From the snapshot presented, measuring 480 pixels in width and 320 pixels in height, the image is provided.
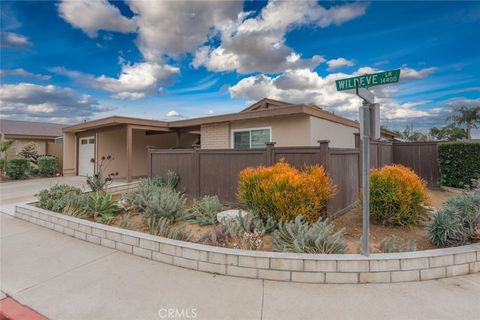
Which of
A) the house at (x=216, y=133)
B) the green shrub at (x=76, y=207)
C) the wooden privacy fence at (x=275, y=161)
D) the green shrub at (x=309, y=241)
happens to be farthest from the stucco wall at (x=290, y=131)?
the green shrub at (x=76, y=207)

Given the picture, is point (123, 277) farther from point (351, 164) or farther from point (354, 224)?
point (351, 164)

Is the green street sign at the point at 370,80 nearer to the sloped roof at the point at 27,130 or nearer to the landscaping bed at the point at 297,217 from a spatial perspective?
the landscaping bed at the point at 297,217

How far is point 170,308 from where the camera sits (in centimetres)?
258

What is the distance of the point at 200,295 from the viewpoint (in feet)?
9.20

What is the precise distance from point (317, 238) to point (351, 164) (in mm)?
3229

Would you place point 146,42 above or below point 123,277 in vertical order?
above

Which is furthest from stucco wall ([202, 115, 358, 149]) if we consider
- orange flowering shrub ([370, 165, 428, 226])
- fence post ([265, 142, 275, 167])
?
orange flowering shrub ([370, 165, 428, 226])

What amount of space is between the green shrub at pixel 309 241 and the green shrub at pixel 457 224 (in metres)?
1.52

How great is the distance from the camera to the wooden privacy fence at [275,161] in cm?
536

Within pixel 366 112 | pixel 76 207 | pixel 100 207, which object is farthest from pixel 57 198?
pixel 366 112

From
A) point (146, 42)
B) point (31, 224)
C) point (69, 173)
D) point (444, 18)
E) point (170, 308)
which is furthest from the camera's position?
point (69, 173)

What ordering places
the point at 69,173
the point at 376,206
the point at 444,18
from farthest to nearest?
the point at 69,173 → the point at 444,18 → the point at 376,206

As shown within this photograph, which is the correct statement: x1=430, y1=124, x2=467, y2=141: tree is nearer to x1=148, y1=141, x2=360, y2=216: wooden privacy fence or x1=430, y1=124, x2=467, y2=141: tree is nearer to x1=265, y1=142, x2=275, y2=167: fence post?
x1=148, y1=141, x2=360, y2=216: wooden privacy fence

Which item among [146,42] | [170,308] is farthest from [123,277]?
[146,42]
